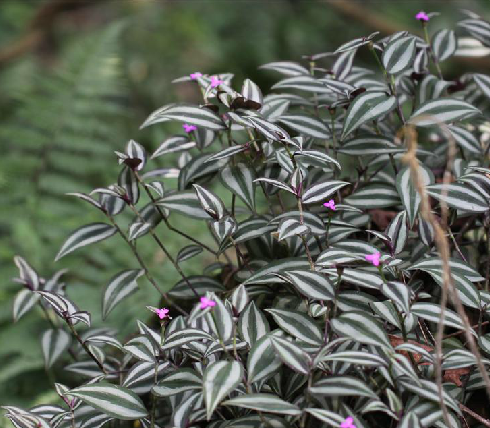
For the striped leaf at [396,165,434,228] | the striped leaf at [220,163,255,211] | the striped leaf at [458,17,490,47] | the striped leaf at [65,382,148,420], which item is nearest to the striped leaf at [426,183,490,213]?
the striped leaf at [396,165,434,228]

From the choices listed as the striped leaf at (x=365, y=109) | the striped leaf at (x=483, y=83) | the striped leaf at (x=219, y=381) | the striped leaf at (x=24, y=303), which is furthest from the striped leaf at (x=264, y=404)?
the striped leaf at (x=483, y=83)

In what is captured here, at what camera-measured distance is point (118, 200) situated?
1.02 m

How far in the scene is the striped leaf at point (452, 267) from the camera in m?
0.82

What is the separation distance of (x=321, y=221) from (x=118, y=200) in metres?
0.35

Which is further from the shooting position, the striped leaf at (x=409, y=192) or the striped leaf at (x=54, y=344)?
the striped leaf at (x=54, y=344)

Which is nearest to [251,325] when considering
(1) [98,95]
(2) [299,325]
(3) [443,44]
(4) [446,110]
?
(2) [299,325]

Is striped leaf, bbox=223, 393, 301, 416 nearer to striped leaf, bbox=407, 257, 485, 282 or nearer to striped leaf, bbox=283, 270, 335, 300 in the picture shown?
striped leaf, bbox=283, 270, 335, 300

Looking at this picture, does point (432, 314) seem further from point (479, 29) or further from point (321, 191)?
point (479, 29)

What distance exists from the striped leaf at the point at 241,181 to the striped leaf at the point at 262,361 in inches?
8.9

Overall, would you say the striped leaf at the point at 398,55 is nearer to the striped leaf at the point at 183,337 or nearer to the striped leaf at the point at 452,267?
the striped leaf at the point at 452,267

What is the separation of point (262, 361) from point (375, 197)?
0.38 m

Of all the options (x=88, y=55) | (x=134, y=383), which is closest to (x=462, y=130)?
(x=134, y=383)

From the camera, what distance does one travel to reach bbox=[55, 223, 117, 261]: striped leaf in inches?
37.6

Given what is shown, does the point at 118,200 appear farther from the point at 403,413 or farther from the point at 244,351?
the point at 403,413
